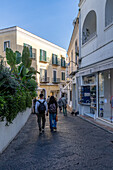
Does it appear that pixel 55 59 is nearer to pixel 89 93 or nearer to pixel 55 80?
pixel 55 80

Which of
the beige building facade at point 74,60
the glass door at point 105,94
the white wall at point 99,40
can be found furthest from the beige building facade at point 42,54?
the glass door at point 105,94

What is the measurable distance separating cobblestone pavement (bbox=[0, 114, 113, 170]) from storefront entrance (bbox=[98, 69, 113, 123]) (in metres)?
3.16

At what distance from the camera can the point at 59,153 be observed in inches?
240

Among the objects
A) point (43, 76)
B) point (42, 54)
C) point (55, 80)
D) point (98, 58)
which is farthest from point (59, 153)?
point (55, 80)

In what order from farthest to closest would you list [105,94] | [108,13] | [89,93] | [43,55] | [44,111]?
[43,55] → [89,93] → [105,94] → [108,13] → [44,111]

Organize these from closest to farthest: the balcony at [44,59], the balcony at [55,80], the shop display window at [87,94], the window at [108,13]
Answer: the window at [108,13] → the shop display window at [87,94] → the balcony at [44,59] → the balcony at [55,80]

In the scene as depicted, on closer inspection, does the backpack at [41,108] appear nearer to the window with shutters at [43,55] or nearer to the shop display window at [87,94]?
the shop display window at [87,94]

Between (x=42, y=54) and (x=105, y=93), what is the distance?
25.2 metres

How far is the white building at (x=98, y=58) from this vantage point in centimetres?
1120

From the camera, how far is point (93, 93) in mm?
13867

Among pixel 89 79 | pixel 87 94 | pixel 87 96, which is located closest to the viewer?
pixel 89 79

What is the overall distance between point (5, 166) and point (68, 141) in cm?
304

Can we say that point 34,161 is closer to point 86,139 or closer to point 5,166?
point 5,166

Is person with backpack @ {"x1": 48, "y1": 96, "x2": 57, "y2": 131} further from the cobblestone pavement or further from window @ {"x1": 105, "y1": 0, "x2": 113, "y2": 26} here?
window @ {"x1": 105, "y1": 0, "x2": 113, "y2": 26}
